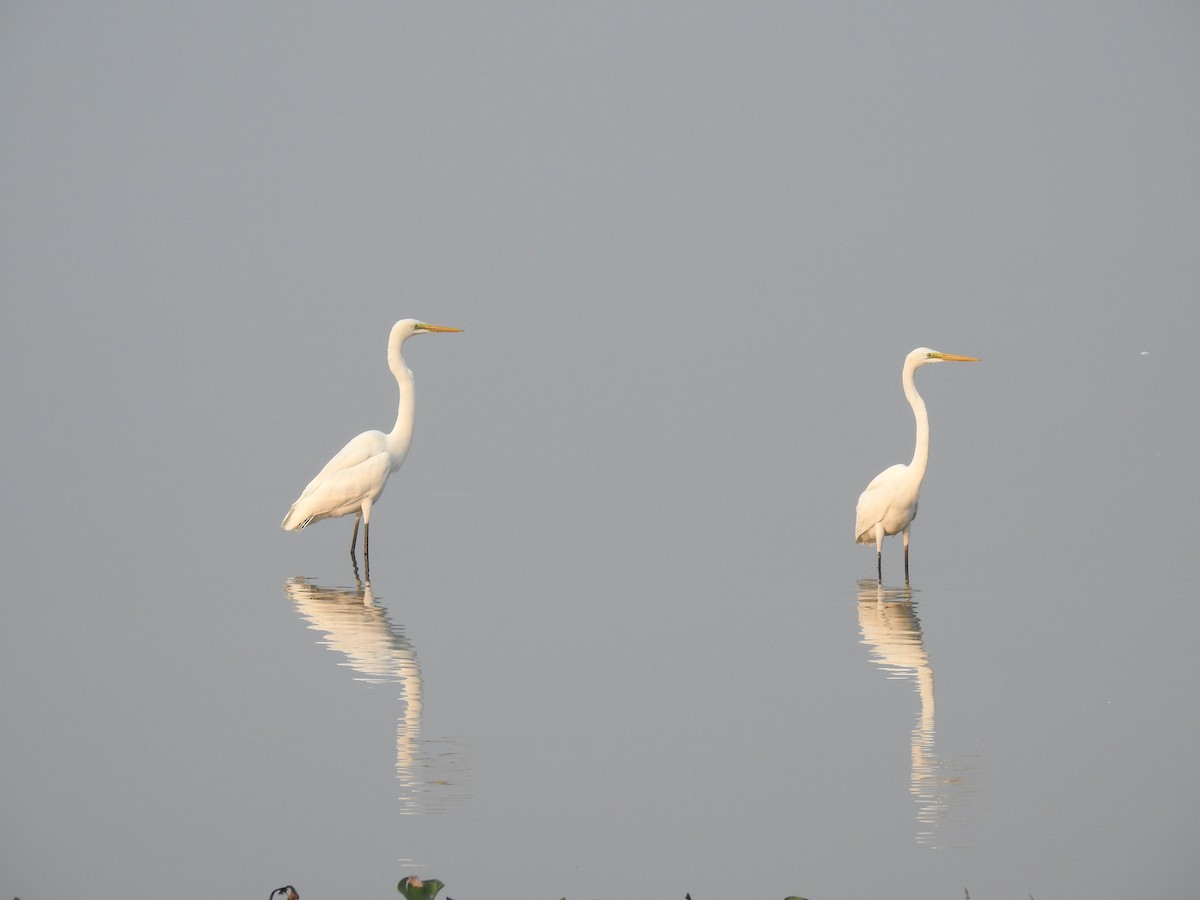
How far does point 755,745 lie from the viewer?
20.9ft

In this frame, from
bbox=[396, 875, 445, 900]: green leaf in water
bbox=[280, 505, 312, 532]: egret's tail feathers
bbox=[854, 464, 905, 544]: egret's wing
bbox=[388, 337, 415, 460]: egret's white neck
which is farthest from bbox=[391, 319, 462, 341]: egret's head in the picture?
bbox=[396, 875, 445, 900]: green leaf in water

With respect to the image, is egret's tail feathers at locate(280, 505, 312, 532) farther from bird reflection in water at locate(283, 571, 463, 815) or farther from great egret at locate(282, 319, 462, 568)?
bird reflection in water at locate(283, 571, 463, 815)

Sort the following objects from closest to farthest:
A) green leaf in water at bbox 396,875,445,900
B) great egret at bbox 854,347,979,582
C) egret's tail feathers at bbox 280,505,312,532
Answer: green leaf in water at bbox 396,875,445,900, great egret at bbox 854,347,979,582, egret's tail feathers at bbox 280,505,312,532

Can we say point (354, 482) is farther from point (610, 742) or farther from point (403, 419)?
point (610, 742)

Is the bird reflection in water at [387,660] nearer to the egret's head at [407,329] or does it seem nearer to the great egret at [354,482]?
the great egret at [354,482]

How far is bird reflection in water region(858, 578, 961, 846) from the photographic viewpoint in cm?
556

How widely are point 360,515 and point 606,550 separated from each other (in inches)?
73.5

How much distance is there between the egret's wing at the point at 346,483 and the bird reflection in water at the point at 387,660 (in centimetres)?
89

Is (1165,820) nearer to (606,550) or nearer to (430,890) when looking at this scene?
(430,890)

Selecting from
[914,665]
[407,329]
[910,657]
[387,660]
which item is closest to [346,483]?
[407,329]

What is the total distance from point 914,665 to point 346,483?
196 inches

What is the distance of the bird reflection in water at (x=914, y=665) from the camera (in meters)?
5.56

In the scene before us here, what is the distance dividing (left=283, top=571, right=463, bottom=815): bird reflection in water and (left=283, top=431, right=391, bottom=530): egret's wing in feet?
2.93

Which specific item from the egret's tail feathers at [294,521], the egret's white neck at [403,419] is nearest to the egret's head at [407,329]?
the egret's white neck at [403,419]
